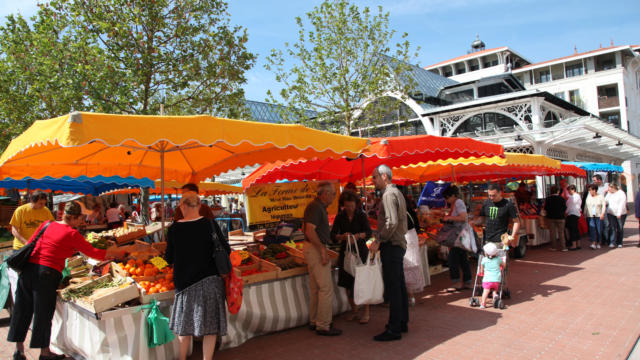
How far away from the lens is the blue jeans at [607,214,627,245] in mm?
10367

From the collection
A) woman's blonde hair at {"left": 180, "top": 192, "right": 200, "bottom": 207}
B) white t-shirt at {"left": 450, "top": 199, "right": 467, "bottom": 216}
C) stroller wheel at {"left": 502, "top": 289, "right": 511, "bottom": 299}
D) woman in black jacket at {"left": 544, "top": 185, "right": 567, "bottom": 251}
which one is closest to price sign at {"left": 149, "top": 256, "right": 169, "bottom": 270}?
woman's blonde hair at {"left": 180, "top": 192, "right": 200, "bottom": 207}

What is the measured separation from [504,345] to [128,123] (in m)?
4.28

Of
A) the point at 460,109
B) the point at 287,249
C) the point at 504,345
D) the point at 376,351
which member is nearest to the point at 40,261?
the point at 287,249

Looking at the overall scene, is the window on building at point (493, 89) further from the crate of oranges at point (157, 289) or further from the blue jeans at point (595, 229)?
the crate of oranges at point (157, 289)

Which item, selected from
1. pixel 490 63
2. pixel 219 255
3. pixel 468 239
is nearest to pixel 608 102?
pixel 490 63

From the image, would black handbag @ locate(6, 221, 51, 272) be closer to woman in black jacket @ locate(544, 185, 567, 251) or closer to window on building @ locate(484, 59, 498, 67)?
woman in black jacket @ locate(544, 185, 567, 251)

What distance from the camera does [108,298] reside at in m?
3.82

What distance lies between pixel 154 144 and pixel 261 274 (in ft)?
6.37

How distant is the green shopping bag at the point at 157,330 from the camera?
3.87m

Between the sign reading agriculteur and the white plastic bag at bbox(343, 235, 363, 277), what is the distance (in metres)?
2.16

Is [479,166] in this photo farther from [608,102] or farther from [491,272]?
[608,102]

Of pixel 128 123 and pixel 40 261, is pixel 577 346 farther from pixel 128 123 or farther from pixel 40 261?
pixel 40 261

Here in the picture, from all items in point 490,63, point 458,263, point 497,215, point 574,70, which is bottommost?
point 458,263

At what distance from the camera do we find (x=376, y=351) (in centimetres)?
417
